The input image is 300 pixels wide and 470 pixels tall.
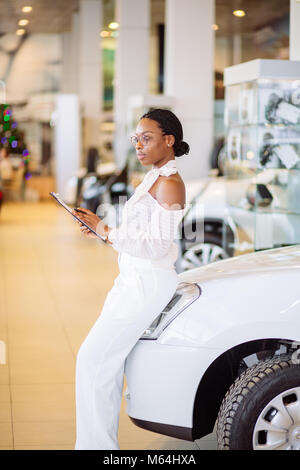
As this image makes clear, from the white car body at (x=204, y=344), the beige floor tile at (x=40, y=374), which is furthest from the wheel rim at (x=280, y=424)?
the beige floor tile at (x=40, y=374)

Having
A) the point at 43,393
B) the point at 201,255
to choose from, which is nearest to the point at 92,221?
the point at 43,393

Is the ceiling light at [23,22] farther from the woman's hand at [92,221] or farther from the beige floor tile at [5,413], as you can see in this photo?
the woman's hand at [92,221]

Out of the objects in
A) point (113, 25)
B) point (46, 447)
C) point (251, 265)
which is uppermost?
point (113, 25)

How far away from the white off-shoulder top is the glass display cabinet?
11.7 ft

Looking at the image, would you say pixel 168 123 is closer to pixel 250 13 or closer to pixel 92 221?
pixel 92 221

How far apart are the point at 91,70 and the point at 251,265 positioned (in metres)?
21.5

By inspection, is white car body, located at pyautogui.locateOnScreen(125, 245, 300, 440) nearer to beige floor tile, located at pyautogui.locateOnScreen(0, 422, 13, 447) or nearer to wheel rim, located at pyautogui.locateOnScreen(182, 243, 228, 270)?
beige floor tile, located at pyautogui.locateOnScreen(0, 422, 13, 447)

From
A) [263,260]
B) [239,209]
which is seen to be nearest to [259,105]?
[239,209]

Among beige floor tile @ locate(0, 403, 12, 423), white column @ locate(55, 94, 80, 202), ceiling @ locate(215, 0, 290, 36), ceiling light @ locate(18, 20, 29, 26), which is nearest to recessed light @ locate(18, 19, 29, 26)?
ceiling light @ locate(18, 20, 29, 26)

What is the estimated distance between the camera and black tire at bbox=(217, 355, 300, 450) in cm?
307

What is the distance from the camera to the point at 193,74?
1125 centimetres

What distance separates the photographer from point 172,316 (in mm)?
3238

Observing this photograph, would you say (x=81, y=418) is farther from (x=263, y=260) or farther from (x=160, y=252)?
(x=263, y=260)
